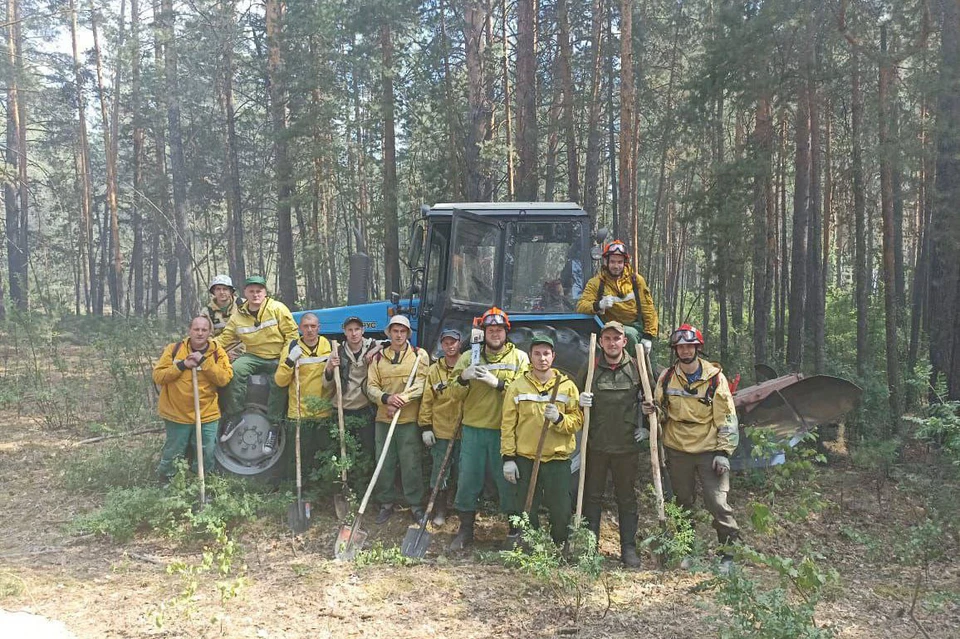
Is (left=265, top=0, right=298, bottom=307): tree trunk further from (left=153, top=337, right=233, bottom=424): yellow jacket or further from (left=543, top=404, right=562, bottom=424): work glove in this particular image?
(left=543, top=404, right=562, bottom=424): work glove

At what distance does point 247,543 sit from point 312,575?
1063 mm

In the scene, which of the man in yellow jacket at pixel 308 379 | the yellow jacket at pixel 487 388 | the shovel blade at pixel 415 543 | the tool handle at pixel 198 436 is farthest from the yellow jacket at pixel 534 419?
the tool handle at pixel 198 436

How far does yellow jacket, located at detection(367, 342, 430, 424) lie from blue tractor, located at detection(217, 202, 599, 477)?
42cm

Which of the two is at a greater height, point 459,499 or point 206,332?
point 206,332

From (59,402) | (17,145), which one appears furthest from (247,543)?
(17,145)

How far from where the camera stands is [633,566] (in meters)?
5.29

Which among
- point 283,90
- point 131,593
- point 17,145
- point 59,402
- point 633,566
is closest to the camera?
point 131,593

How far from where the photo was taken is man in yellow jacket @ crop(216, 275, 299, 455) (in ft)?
22.3

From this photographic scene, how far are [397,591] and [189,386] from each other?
290cm

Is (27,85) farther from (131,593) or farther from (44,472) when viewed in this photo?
(131,593)

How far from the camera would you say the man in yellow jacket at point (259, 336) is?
679 cm

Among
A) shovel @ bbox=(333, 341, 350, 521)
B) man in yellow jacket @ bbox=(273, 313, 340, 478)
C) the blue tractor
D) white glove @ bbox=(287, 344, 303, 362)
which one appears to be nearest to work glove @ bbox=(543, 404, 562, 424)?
the blue tractor

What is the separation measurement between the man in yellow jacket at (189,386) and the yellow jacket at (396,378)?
4.51 feet

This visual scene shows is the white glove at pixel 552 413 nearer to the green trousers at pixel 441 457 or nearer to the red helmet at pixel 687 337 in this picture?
the red helmet at pixel 687 337
